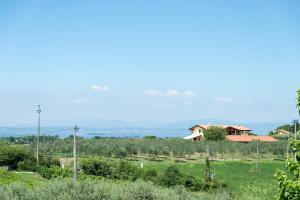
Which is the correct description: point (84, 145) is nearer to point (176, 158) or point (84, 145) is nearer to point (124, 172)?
point (176, 158)

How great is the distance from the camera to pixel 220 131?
8988 centimetres

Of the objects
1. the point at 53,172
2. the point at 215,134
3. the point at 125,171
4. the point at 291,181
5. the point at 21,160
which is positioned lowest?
the point at 53,172

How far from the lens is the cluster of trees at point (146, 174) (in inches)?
1316

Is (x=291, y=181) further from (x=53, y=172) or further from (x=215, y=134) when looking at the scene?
(x=215, y=134)

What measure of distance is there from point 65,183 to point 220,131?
251ft

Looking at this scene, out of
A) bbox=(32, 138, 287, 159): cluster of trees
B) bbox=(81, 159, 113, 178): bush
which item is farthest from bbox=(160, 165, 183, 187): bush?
bbox=(32, 138, 287, 159): cluster of trees

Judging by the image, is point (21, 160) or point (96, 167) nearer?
point (96, 167)

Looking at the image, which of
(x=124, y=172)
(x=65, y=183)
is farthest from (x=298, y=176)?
(x=124, y=172)

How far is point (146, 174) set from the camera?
36.6 metres

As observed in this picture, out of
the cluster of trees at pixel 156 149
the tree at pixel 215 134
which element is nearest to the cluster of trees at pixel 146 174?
the cluster of trees at pixel 156 149

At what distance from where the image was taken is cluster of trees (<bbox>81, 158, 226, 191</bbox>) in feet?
110

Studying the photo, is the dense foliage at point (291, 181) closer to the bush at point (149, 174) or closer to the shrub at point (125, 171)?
the bush at point (149, 174)

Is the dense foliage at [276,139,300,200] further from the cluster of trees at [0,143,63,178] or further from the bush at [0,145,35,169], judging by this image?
the bush at [0,145,35,169]

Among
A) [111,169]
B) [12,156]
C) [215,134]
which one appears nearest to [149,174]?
[111,169]
